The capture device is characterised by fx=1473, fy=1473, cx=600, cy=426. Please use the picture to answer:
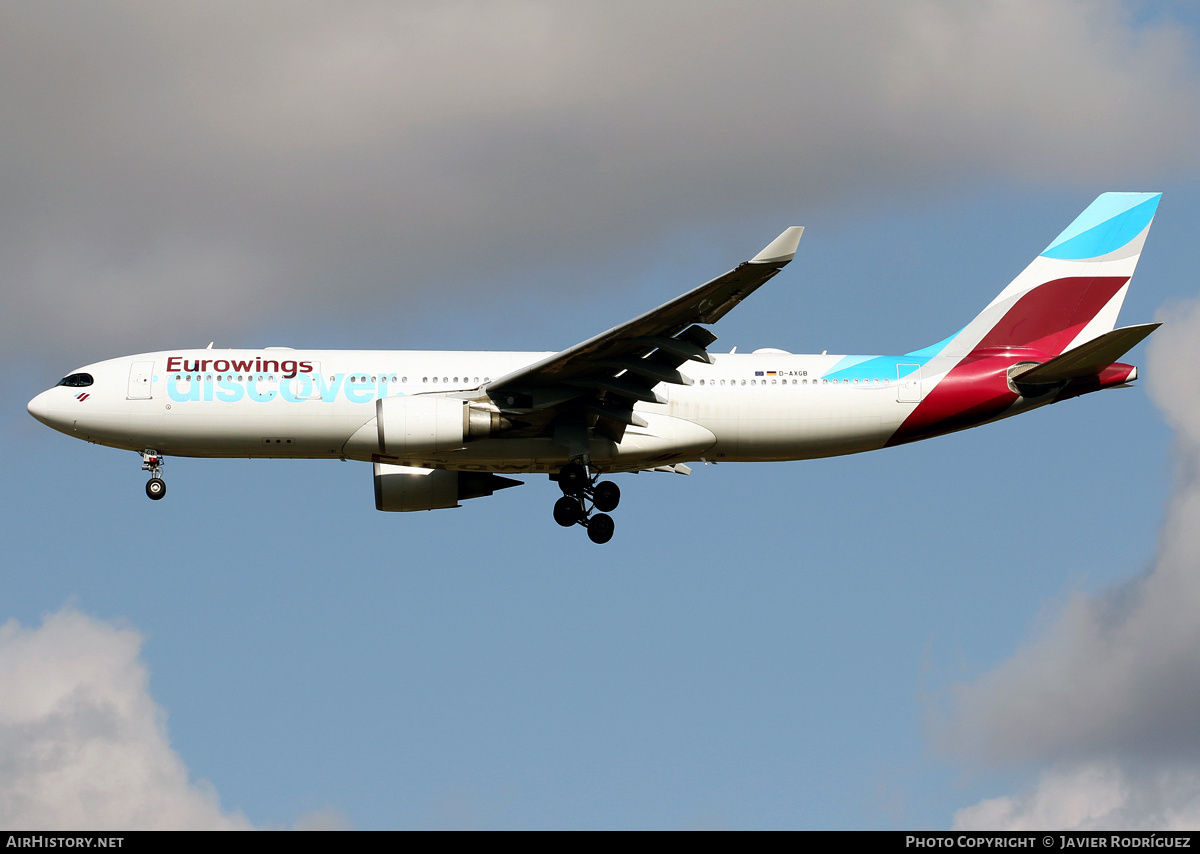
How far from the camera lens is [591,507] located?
37.2 meters

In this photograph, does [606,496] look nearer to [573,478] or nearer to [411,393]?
[573,478]

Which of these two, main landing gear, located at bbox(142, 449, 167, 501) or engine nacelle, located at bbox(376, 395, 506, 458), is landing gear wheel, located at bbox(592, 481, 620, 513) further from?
main landing gear, located at bbox(142, 449, 167, 501)

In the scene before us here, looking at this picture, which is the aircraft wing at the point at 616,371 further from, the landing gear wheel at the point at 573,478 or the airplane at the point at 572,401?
the landing gear wheel at the point at 573,478

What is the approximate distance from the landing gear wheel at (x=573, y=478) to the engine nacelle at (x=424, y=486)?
2.60 metres

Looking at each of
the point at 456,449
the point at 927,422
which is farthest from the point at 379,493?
the point at 927,422

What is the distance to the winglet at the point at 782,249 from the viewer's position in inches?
1154

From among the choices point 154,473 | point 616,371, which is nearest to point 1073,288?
point 616,371

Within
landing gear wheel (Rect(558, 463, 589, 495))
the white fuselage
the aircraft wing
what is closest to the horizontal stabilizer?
the white fuselage

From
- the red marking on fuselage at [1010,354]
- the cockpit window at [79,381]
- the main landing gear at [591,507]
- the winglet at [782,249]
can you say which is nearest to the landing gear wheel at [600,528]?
the main landing gear at [591,507]

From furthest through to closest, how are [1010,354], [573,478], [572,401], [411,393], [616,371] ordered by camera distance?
[1010,354], [573,478], [411,393], [572,401], [616,371]

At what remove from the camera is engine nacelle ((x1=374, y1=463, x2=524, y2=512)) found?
3900 centimetres

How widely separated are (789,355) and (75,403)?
1774cm

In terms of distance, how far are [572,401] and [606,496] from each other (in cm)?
320

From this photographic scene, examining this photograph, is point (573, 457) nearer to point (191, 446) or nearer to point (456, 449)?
point (456, 449)
